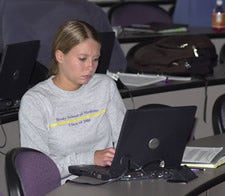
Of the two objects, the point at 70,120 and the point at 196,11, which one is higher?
the point at 70,120

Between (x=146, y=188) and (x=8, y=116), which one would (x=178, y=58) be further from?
(x=146, y=188)

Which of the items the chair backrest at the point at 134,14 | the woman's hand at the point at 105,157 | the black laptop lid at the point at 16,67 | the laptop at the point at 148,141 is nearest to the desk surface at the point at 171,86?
the black laptop lid at the point at 16,67

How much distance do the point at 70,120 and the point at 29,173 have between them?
0.52 m

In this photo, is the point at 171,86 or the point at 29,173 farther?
the point at 171,86

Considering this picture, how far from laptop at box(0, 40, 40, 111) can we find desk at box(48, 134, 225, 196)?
1045mm

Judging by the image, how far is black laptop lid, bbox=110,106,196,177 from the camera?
2715 millimetres

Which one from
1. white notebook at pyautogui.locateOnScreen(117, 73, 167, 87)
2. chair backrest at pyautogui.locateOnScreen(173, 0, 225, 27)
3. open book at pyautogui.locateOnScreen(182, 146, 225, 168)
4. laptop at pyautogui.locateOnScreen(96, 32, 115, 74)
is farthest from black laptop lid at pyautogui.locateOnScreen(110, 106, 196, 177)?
chair backrest at pyautogui.locateOnScreen(173, 0, 225, 27)

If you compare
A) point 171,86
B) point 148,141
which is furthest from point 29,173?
point 171,86

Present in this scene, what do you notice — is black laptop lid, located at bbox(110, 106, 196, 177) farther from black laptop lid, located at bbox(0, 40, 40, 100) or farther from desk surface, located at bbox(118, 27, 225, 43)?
desk surface, located at bbox(118, 27, 225, 43)

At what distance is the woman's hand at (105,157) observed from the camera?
2910 mm

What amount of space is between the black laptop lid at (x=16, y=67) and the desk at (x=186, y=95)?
0.59 metres

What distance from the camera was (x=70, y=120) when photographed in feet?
10.5

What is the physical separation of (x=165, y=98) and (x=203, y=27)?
1.91m

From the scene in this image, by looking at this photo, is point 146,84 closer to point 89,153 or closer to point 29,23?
point 29,23
